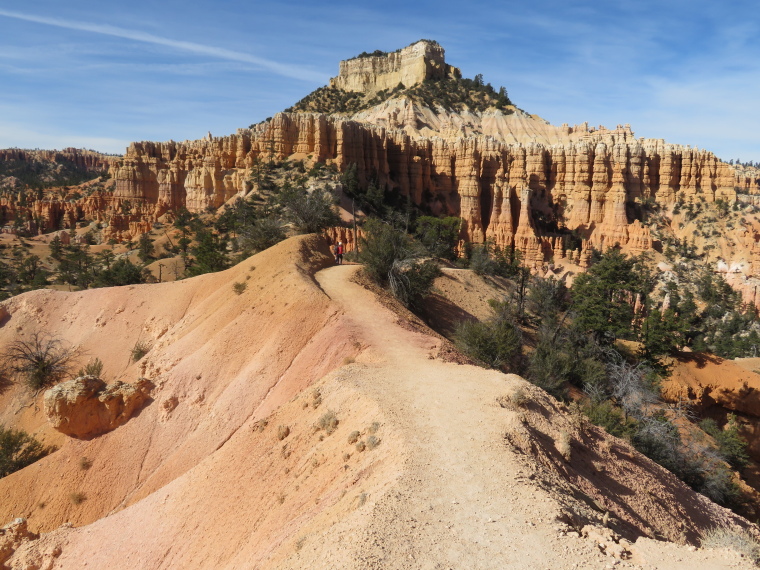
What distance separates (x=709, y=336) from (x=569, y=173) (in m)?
25.6

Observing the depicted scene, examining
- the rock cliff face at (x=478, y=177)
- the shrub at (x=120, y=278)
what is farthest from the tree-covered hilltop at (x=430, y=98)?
the shrub at (x=120, y=278)

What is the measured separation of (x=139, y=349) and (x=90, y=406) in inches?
188

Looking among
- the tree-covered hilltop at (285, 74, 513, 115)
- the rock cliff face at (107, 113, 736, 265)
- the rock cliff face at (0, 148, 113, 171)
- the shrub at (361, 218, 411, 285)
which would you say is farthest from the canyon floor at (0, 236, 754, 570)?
the rock cliff face at (0, 148, 113, 171)

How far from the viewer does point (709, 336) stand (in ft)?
129

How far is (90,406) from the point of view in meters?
14.1

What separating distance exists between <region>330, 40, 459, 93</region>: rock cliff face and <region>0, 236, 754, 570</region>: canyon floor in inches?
2781

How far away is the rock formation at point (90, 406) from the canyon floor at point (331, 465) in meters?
0.45

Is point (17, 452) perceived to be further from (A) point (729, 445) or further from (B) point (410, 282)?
(A) point (729, 445)

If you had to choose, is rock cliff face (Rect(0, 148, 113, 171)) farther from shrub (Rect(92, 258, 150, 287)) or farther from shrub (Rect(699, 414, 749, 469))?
shrub (Rect(699, 414, 749, 469))

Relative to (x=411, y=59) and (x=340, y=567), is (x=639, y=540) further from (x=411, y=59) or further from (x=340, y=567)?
(x=411, y=59)

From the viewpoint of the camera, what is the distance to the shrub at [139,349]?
1836cm

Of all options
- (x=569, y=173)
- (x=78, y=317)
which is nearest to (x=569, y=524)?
(x=78, y=317)

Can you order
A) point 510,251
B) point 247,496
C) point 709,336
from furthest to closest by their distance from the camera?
point 510,251, point 709,336, point 247,496

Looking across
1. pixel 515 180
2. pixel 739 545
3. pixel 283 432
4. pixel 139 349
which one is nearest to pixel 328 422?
pixel 283 432
